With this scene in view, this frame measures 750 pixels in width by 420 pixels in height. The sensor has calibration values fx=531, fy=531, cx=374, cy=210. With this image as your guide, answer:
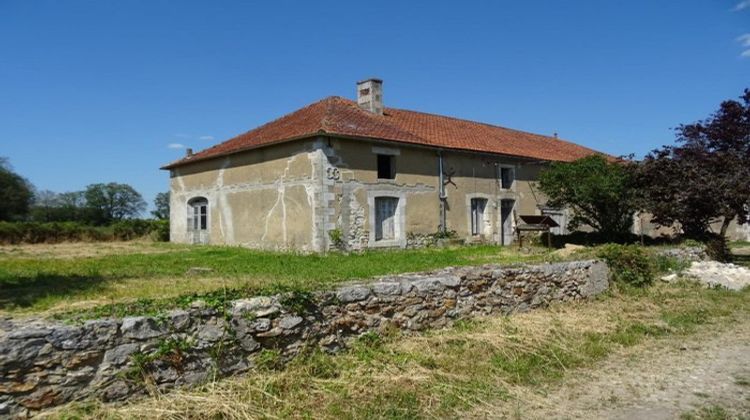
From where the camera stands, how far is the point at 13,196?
43.4m

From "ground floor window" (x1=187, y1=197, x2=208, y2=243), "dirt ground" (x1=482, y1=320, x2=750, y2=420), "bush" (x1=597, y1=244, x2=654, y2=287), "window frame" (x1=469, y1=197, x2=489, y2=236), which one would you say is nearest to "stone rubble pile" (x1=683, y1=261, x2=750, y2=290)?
"bush" (x1=597, y1=244, x2=654, y2=287)

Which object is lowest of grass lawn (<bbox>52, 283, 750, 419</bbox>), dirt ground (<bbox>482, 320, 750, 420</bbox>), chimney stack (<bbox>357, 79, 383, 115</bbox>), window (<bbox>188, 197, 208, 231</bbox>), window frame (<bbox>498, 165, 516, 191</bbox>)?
dirt ground (<bbox>482, 320, 750, 420</bbox>)

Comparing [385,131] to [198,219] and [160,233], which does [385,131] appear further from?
[160,233]

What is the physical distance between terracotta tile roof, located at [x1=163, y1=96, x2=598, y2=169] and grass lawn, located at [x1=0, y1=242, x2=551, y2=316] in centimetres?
374

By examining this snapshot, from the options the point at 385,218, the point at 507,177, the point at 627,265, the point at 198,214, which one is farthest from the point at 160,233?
the point at 627,265

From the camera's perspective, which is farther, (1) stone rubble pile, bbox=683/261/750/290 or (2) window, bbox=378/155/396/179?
(2) window, bbox=378/155/396/179

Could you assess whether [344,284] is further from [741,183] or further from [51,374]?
[741,183]

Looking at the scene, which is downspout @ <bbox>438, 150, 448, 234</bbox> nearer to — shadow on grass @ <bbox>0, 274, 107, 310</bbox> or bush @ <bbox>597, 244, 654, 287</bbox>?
bush @ <bbox>597, 244, 654, 287</bbox>

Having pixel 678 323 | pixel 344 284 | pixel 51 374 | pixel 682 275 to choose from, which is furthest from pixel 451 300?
pixel 682 275

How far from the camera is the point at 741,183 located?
13086 millimetres

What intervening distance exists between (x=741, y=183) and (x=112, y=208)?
68.8m

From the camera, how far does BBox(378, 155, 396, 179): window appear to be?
17141 mm

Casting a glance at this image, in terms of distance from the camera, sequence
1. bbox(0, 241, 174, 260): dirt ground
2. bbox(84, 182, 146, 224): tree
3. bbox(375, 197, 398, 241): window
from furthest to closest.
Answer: bbox(84, 182, 146, 224): tree → bbox(375, 197, 398, 241): window → bbox(0, 241, 174, 260): dirt ground

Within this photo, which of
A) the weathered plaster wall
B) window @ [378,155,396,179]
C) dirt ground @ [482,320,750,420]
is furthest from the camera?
window @ [378,155,396,179]
